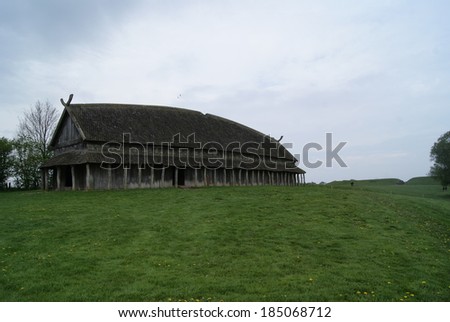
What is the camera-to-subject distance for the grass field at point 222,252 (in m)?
8.95

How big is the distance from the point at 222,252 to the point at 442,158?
56383 millimetres

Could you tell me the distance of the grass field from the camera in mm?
8953

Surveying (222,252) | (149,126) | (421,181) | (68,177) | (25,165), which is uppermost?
(149,126)

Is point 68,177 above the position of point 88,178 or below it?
above

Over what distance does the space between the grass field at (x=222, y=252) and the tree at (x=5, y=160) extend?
25.5 metres

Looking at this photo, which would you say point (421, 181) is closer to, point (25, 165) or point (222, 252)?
point (25, 165)

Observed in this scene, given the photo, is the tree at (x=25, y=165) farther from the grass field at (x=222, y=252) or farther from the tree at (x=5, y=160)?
the grass field at (x=222, y=252)

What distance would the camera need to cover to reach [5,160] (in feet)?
144

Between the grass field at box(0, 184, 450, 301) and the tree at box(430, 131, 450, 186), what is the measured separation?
39.6m

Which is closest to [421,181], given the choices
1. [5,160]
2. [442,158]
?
[442,158]

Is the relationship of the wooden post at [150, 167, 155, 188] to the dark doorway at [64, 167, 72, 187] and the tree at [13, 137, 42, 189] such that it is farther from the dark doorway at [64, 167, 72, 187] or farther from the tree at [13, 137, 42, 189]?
the tree at [13, 137, 42, 189]

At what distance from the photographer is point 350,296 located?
339 inches

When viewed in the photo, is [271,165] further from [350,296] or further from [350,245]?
[350,296]

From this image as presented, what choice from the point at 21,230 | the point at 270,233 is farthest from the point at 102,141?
the point at 270,233
